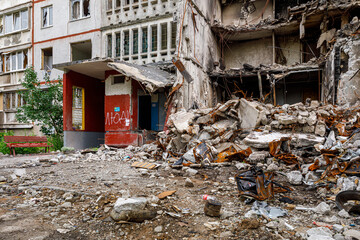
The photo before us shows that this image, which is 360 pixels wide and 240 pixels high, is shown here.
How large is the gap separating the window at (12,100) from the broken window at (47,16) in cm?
531

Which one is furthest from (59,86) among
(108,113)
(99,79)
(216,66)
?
(216,66)

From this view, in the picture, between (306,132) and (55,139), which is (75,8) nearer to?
(55,139)

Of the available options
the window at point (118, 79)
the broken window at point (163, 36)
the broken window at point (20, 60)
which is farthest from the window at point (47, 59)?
the broken window at point (163, 36)

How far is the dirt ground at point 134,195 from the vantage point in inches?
105

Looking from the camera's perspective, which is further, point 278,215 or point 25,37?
point 25,37

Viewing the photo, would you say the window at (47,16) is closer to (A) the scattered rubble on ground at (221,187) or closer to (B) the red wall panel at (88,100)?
(B) the red wall panel at (88,100)

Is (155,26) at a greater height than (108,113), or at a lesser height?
greater

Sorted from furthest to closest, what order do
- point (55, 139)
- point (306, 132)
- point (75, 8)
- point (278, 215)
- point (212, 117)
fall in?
point (75, 8)
point (55, 139)
point (212, 117)
point (306, 132)
point (278, 215)

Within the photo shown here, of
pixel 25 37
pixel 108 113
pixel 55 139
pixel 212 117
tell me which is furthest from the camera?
pixel 25 37

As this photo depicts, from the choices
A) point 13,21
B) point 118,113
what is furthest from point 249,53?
point 13,21

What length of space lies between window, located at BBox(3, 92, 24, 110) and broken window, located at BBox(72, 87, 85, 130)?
772 cm

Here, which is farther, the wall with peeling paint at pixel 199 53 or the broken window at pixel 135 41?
the broken window at pixel 135 41

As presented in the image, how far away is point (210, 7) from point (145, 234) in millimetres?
13471

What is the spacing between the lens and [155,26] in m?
13.4
